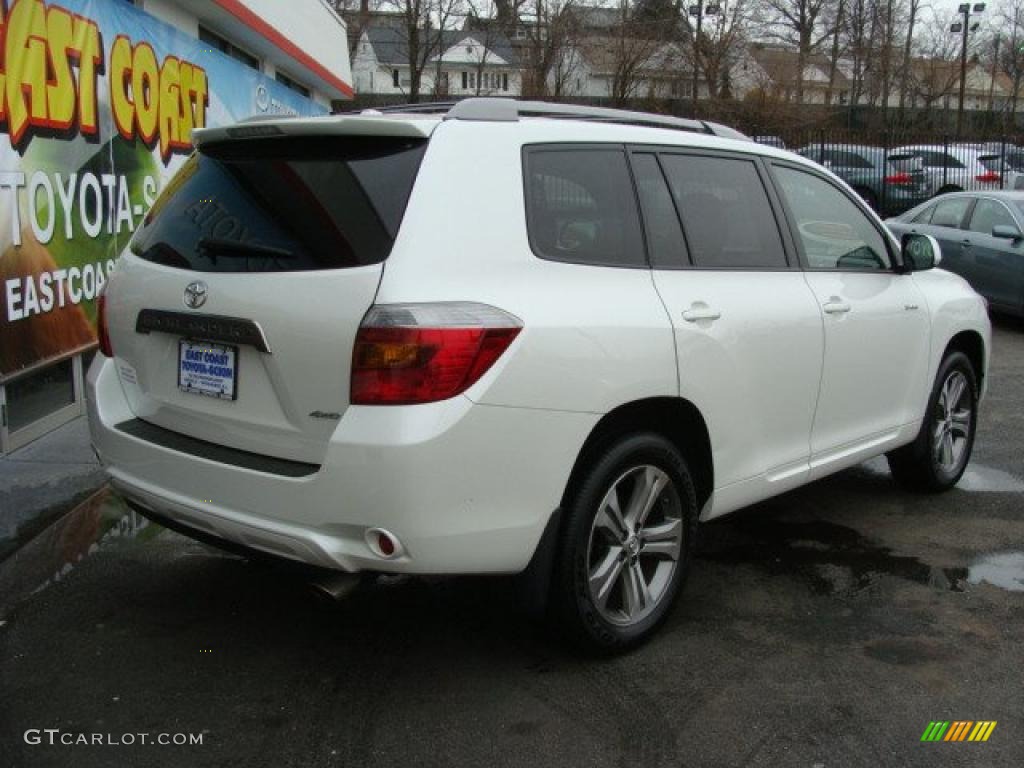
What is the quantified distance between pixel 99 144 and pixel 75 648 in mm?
4532

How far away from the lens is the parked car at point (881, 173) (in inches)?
904

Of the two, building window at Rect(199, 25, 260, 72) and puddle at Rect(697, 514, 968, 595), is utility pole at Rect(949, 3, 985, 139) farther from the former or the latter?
puddle at Rect(697, 514, 968, 595)

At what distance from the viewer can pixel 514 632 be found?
3.70m

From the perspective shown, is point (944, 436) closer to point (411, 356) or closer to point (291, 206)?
point (411, 356)

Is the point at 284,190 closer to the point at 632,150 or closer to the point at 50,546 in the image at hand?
the point at 632,150

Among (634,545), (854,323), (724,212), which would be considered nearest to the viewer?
(634,545)


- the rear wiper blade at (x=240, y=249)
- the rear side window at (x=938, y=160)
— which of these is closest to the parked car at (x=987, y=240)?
the rear wiper blade at (x=240, y=249)

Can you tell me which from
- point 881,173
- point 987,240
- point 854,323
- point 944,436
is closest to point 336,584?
point 854,323

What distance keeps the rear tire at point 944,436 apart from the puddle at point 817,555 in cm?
70

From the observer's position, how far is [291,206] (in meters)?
3.08

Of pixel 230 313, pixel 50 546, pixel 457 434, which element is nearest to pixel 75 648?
pixel 50 546

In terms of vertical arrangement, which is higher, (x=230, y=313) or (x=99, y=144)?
(x=99, y=144)

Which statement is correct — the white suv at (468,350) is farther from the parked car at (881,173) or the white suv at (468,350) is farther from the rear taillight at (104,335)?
the parked car at (881,173)
